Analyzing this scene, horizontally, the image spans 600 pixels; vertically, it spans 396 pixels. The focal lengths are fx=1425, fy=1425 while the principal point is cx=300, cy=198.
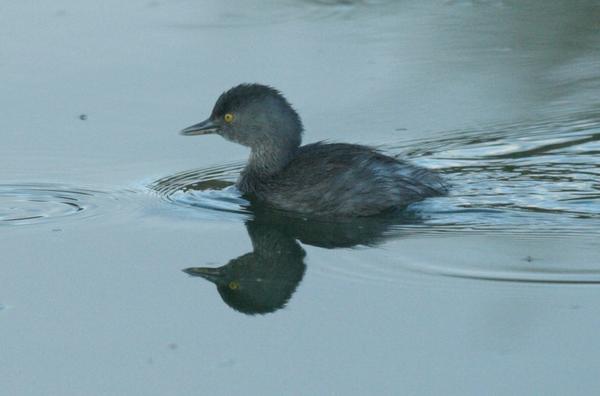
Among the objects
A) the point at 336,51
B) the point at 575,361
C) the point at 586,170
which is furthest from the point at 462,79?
the point at 575,361

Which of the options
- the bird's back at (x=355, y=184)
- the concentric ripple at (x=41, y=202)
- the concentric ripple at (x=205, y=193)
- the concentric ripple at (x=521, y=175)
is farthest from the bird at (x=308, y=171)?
the concentric ripple at (x=41, y=202)

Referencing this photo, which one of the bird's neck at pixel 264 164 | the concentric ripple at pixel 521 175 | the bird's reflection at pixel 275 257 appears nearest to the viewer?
the bird's reflection at pixel 275 257

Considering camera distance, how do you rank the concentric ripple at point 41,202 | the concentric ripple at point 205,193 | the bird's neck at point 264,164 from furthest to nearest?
the bird's neck at point 264,164
the concentric ripple at point 205,193
the concentric ripple at point 41,202

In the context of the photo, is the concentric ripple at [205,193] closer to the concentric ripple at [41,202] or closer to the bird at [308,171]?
the bird at [308,171]

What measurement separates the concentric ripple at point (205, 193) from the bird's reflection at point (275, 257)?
0.20m

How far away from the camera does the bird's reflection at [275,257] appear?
6984mm

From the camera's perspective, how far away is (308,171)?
28.6ft

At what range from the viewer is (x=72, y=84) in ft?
34.6

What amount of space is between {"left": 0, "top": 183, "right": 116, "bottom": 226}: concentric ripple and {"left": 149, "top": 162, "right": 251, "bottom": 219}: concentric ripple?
0.43 metres

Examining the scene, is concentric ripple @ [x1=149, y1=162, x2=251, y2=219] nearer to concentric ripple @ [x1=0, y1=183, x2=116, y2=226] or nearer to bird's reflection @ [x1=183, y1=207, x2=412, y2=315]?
bird's reflection @ [x1=183, y1=207, x2=412, y2=315]

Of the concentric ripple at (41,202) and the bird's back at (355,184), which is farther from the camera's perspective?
the bird's back at (355,184)

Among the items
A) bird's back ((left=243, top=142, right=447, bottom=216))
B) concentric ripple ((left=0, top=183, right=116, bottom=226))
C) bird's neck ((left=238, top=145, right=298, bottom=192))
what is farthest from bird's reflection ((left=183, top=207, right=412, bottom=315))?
concentric ripple ((left=0, top=183, right=116, bottom=226))

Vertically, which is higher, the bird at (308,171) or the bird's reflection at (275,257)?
the bird at (308,171)

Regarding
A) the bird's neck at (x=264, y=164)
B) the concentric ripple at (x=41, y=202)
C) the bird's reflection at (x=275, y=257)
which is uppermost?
the bird's neck at (x=264, y=164)
